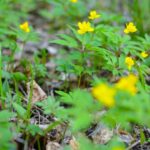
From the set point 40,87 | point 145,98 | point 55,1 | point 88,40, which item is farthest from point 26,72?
point 145,98

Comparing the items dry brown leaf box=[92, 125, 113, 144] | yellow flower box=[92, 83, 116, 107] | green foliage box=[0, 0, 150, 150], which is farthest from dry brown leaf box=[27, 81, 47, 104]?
yellow flower box=[92, 83, 116, 107]

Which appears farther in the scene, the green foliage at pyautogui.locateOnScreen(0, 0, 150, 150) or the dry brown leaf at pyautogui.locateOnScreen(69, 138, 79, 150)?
the dry brown leaf at pyautogui.locateOnScreen(69, 138, 79, 150)

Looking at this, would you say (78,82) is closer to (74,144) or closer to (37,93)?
(37,93)

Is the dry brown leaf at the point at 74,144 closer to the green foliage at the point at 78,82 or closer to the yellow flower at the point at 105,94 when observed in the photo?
the green foliage at the point at 78,82

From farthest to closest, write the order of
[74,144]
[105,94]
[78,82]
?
[78,82] < [74,144] < [105,94]

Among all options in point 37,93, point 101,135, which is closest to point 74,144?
point 101,135

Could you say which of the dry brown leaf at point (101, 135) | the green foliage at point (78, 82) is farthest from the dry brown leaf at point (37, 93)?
the dry brown leaf at point (101, 135)

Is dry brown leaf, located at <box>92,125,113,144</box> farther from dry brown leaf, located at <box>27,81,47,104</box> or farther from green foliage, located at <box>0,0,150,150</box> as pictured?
dry brown leaf, located at <box>27,81,47,104</box>

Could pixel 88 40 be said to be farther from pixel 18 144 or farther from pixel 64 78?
pixel 18 144

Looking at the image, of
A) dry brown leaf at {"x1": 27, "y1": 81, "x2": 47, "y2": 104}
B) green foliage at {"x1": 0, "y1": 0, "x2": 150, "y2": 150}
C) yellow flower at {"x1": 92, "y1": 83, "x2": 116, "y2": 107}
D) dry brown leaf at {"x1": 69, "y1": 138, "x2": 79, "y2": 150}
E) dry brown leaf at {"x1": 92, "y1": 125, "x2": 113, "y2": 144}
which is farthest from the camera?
dry brown leaf at {"x1": 27, "y1": 81, "x2": 47, "y2": 104}

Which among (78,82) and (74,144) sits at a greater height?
(78,82)

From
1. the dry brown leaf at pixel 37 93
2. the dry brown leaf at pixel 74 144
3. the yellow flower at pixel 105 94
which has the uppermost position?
the yellow flower at pixel 105 94
